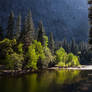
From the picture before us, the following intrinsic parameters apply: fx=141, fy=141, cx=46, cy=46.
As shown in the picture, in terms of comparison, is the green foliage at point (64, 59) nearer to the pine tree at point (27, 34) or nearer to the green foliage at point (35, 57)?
the green foliage at point (35, 57)

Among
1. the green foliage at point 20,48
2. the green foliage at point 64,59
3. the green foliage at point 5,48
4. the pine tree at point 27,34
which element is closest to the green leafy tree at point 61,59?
the green foliage at point 64,59

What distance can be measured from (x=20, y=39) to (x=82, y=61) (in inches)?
3114

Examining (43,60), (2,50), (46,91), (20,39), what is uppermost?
(20,39)

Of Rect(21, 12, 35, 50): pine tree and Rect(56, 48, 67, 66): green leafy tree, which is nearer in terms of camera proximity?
Rect(21, 12, 35, 50): pine tree

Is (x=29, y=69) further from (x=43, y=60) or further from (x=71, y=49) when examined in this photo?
(x=71, y=49)

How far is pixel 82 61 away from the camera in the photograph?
126m

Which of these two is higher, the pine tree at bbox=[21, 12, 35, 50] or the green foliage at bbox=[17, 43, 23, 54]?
the pine tree at bbox=[21, 12, 35, 50]

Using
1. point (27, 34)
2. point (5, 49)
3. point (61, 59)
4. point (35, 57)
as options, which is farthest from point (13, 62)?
point (61, 59)

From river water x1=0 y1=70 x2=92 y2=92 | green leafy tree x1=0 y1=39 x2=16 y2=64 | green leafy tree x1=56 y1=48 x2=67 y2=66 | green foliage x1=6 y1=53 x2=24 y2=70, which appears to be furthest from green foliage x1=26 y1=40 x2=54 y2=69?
green leafy tree x1=56 y1=48 x2=67 y2=66

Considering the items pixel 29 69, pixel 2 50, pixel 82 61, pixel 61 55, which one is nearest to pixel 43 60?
pixel 29 69

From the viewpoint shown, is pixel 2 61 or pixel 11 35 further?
pixel 11 35

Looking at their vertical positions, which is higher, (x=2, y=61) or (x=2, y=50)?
(x=2, y=50)

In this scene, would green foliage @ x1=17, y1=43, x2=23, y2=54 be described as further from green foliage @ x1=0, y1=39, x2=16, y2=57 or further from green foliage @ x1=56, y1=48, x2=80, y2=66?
green foliage @ x1=56, y1=48, x2=80, y2=66

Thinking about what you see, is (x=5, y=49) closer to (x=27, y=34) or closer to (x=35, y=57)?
(x=35, y=57)
